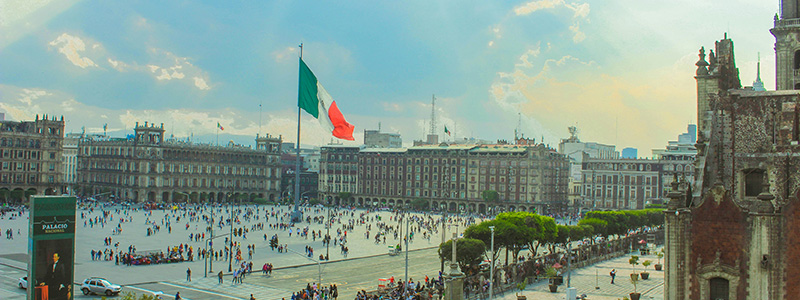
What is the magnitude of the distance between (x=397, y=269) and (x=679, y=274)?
98.2 feet

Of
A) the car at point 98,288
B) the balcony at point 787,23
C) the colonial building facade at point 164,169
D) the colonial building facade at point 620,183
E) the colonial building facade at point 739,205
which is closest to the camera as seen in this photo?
the colonial building facade at point 739,205

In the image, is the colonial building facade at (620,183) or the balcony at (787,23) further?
the colonial building facade at (620,183)

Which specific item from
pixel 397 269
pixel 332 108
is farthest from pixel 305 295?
pixel 332 108

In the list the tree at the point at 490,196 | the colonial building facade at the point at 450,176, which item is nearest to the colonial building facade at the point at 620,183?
the colonial building facade at the point at 450,176

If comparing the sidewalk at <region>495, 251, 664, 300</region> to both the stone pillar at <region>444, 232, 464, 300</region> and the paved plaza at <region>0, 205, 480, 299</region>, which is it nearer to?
the stone pillar at <region>444, 232, 464, 300</region>

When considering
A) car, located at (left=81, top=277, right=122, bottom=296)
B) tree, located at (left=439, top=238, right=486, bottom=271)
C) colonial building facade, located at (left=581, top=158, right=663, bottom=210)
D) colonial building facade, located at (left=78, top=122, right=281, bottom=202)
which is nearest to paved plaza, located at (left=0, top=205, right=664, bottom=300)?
car, located at (left=81, top=277, right=122, bottom=296)

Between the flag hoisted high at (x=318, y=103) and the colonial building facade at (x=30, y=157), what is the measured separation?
2898 inches

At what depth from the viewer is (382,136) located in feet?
617

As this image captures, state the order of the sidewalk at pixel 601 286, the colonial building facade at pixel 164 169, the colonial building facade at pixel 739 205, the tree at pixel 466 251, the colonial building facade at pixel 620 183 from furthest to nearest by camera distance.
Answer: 1. the colonial building facade at pixel 164 169
2. the colonial building facade at pixel 620 183
3. the tree at pixel 466 251
4. the sidewalk at pixel 601 286
5. the colonial building facade at pixel 739 205

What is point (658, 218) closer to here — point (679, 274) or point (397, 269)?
point (397, 269)

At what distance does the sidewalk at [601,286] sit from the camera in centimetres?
4081

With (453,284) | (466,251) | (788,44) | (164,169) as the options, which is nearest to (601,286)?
(466,251)

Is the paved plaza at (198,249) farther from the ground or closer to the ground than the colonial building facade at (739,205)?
closer to the ground

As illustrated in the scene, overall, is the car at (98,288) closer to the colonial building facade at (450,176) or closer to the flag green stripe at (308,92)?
the flag green stripe at (308,92)
